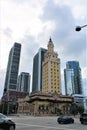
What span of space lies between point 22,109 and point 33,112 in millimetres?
19033

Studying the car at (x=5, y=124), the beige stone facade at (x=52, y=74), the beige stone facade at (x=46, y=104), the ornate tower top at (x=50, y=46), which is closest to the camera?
the car at (x=5, y=124)

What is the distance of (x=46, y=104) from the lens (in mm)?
107125

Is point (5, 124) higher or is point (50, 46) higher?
point (50, 46)

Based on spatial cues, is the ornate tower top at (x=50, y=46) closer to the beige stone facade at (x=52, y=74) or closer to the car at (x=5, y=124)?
the beige stone facade at (x=52, y=74)

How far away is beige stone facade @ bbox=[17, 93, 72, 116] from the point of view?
4090 inches

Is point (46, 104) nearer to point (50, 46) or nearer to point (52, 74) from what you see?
point (52, 74)

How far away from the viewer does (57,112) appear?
351 feet

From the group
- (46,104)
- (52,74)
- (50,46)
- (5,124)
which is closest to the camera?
(5,124)

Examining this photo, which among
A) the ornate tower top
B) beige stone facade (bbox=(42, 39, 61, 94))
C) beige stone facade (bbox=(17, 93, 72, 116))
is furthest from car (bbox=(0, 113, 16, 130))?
the ornate tower top

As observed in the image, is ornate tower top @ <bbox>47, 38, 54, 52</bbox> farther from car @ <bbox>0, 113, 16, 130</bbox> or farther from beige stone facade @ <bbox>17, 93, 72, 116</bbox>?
car @ <bbox>0, 113, 16, 130</bbox>

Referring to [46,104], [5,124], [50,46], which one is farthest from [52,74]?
[5,124]

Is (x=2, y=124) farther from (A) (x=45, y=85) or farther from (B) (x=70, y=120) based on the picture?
(A) (x=45, y=85)

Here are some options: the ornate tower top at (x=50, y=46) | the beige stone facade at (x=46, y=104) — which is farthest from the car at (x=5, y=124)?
the ornate tower top at (x=50, y=46)

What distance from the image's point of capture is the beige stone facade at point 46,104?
10388cm
